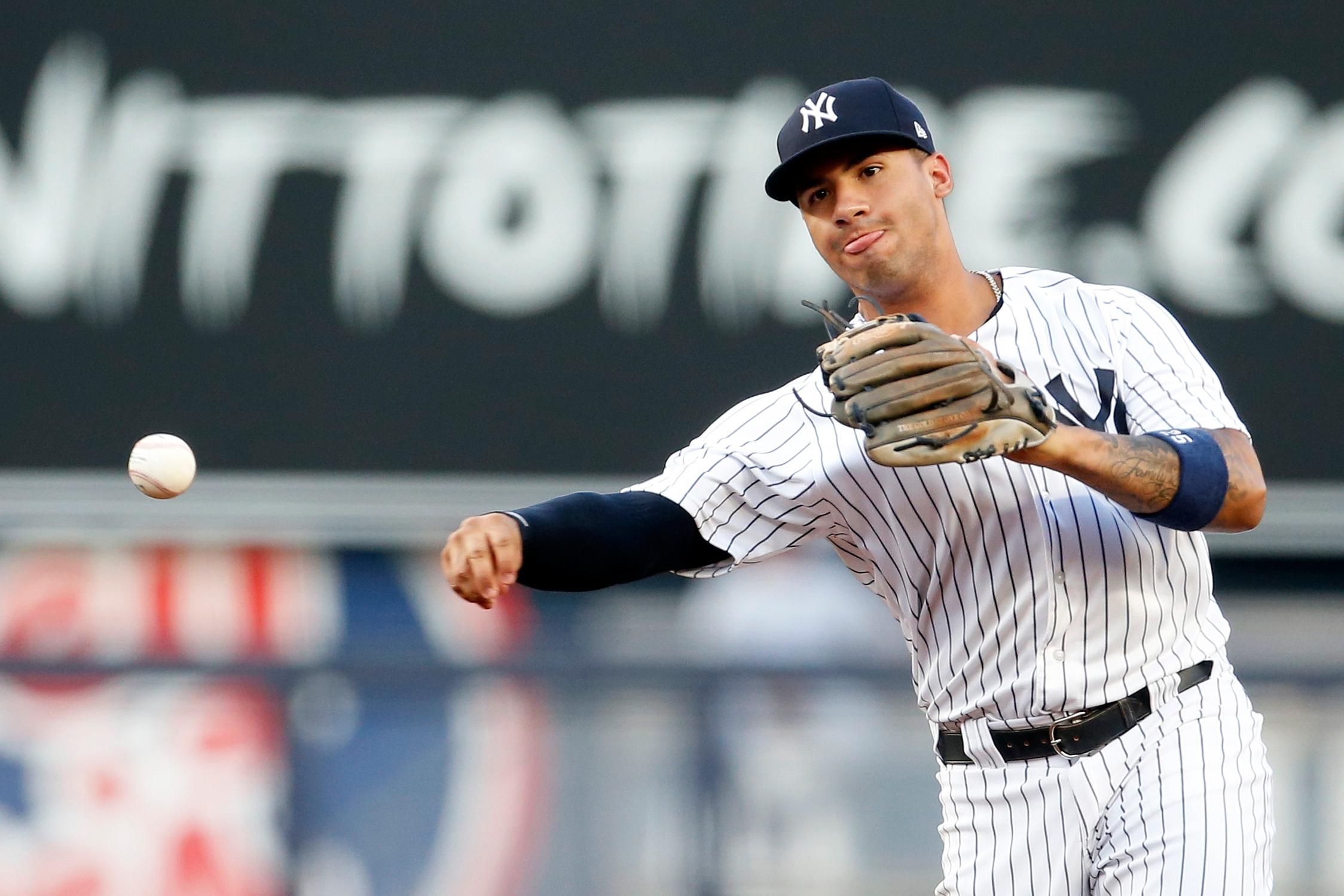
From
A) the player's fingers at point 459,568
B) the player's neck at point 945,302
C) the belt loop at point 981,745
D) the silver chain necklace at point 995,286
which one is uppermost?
the silver chain necklace at point 995,286

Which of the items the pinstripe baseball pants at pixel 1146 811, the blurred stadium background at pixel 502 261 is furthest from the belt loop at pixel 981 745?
the blurred stadium background at pixel 502 261

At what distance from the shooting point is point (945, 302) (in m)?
2.63

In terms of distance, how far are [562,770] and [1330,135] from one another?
3322 mm

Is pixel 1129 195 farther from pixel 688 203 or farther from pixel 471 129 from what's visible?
pixel 471 129

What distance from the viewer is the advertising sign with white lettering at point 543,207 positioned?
5816 mm

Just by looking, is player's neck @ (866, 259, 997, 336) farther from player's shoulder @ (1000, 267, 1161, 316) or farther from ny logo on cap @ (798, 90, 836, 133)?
ny logo on cap @ (798, 90, 836, 133)

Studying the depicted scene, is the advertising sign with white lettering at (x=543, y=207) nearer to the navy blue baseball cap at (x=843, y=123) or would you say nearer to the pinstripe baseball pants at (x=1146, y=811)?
the navy blue baseball cap at (x=843, y=123)

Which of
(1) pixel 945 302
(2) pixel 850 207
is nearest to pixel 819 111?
(2) pixel 850 207

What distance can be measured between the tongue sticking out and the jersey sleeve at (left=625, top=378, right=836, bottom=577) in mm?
282

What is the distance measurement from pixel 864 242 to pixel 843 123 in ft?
0.59

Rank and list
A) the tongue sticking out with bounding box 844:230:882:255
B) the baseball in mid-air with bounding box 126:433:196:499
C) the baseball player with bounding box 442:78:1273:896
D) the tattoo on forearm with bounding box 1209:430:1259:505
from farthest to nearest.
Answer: the baseball in mid-air with bounding box 126:433:196:499 → the tongue sticking out with bounding box 844:230:882:255 → the baseball player with bounding box 442:78:1273:896 → the tattoo on forearm with bounding box 1209:430:1259:505

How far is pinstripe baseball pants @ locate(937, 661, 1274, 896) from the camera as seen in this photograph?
7.96ft

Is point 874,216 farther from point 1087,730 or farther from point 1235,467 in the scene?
point 1087,730

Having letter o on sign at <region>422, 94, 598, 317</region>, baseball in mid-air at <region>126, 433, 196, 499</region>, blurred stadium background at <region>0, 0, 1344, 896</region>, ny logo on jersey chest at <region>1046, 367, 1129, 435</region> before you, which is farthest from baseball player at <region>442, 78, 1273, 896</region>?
letter o on sign at <region>422, 94, 598, 317</region>
